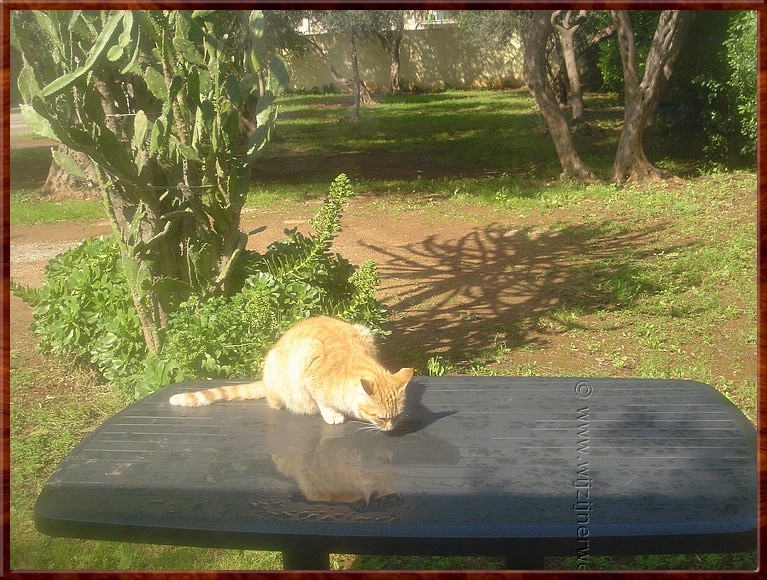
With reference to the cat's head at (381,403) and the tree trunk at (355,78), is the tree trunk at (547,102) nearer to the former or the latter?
the tree trunk at (355,78)

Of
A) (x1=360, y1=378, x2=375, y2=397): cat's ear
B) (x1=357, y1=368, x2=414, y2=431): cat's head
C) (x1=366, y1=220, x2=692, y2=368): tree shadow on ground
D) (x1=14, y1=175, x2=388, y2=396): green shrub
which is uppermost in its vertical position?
(x1=360, y1=378, x2=375, y2=397): cat's ear

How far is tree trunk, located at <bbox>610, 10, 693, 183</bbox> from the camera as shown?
6.38 m

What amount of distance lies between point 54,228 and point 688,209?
411cm

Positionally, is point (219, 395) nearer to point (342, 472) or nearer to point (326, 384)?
point (326, 384)

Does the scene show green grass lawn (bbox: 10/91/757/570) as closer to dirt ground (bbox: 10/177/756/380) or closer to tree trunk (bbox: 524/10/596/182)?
dirt ground (bbox: 10/177/756/380)

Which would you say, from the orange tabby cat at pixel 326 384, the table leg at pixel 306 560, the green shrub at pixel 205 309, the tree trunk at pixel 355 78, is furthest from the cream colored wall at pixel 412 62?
the table leg at pixel 306 560

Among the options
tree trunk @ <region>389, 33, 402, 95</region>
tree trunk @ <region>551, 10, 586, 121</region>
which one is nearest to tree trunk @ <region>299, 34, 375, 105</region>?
tree trunk @ <region>389, 33, 402, 95</region>

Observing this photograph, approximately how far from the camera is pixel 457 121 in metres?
4.25

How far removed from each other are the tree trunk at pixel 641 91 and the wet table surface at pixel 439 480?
474 cm

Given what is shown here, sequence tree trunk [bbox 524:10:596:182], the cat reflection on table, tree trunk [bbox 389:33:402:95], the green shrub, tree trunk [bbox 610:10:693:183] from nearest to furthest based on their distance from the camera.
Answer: the cat reflection on table → the green shrub → tree trunk [bbox 389:33:402:95] → tree trunk [bbox 524:10:596:182] → tree trunk [bbox 610:10:693:183]

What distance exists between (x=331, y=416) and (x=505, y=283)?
2.89 m

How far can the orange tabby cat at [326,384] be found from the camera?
6.95 feet

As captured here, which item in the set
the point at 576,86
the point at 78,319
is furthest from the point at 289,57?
the point at 576,86

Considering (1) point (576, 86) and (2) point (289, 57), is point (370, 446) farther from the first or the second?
(1) point (576, 86)
